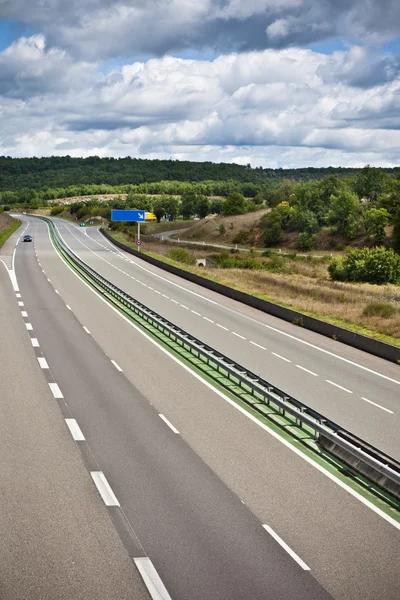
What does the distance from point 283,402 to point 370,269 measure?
199 feet

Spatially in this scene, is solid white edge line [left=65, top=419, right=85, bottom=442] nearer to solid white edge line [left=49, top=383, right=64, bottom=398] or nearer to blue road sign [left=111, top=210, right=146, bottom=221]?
solid white edge line [left=49, top=383, right=64, bottom=398]

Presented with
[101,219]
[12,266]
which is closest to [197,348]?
[12,266]

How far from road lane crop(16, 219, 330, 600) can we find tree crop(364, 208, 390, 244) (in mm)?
98653

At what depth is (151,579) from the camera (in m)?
11.0

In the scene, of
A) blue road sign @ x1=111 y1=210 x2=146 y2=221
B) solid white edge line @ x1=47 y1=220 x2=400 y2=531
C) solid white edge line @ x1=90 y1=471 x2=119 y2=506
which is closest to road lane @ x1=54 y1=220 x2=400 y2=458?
solid white edge line @ x1=47 y1=220 x2=400 y2=531

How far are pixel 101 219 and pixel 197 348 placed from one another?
159 meters

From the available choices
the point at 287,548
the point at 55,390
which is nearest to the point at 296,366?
the point at 55,390

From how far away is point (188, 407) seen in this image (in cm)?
2191

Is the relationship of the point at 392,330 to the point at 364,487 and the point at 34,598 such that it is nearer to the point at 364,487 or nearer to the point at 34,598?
the point at 364,487

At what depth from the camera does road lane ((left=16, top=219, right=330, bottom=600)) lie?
1102 cm

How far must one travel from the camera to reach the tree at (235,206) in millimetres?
167750

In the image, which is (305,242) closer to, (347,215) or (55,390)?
(347,215)

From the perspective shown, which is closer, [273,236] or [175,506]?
[175,506]

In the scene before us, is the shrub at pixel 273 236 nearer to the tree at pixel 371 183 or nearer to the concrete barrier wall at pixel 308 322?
the tree at pixel 371 183
